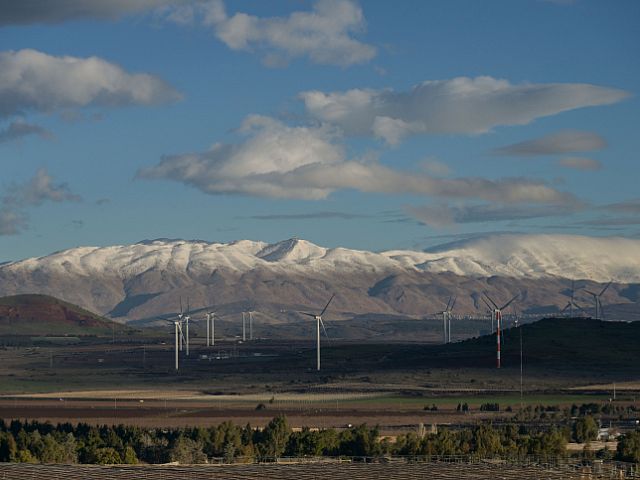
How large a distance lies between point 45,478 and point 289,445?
42.8 m

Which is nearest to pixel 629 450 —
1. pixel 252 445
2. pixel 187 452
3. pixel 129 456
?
pixel 252 445

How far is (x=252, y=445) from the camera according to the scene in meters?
121

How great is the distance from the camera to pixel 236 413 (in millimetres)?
178250

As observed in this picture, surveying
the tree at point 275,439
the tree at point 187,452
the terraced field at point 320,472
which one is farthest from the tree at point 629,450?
the tree at point 187,452

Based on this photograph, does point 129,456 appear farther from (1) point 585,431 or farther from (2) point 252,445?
(1) point 585,431

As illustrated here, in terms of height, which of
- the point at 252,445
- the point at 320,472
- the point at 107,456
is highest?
the point at 320,472

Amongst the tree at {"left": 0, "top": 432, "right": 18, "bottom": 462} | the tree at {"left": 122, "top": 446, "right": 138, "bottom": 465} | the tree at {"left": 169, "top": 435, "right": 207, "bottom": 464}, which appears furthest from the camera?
the tree at {"left": 169, "top": 435, "right": 207, "bottom": 464}

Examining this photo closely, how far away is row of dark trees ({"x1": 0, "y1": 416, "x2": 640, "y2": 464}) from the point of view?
4291 inches

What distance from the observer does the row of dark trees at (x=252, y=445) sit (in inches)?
4291

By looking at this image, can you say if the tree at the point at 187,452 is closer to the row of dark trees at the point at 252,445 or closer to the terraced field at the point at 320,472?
the row of dark trees at the point at 252,445

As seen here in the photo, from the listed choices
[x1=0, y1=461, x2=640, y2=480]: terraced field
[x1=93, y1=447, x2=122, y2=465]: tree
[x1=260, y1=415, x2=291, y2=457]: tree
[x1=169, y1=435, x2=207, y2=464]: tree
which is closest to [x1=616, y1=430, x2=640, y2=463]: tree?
[x1=0, y1=461, x2=640, y2=480]: terraced field

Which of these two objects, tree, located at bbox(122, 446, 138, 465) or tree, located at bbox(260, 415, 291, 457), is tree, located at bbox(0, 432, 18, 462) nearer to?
Result: tree, located at bbox(122, 446, 138, 465)

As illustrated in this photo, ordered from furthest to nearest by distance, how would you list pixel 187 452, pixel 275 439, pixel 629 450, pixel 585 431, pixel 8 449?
pixel 585 431
pixel 275 439
pixel 187 452
pixel 8 449
pixel 629 450

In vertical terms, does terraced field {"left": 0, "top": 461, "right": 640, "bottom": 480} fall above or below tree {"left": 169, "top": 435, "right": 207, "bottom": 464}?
above
